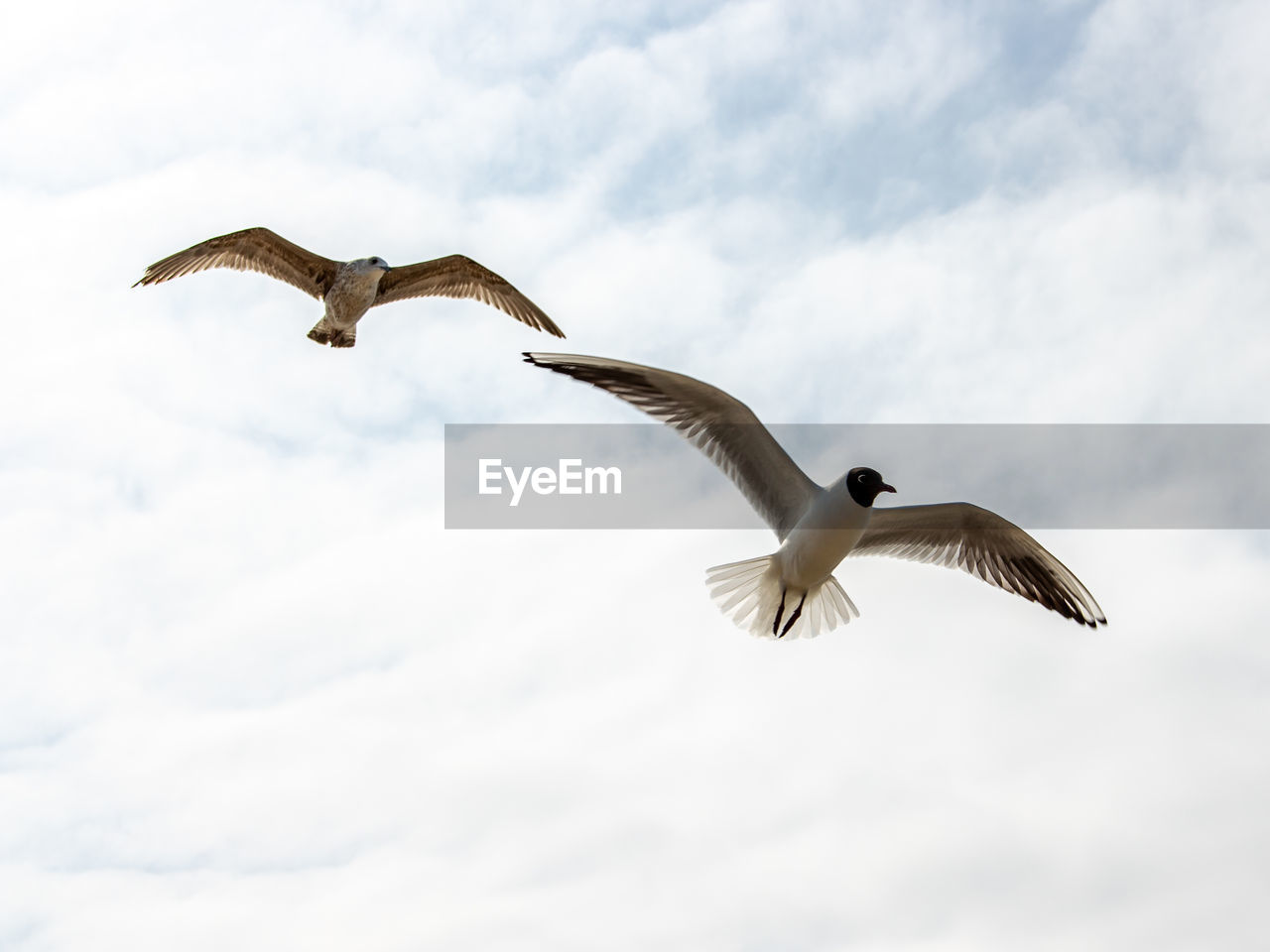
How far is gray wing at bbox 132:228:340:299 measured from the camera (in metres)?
12.3

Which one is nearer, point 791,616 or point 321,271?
point 791,616

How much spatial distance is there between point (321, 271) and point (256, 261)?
0.66m

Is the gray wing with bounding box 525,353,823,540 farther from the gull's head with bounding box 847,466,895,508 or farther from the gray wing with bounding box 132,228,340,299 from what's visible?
the gray wing with bounding box 132,228,340,299

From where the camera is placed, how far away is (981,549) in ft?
29.5

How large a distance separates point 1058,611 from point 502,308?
6811 mm

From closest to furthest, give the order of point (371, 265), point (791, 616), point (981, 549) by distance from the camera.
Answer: point (791, 616) < point (981, 549) < point (371, 265)

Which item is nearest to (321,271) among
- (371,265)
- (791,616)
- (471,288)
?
(371,265)

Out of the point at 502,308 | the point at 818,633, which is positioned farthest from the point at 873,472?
the point at 502,308

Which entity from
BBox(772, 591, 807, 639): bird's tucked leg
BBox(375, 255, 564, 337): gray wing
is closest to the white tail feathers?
BBox(772, 591, 807, 639): bird's tucked leg

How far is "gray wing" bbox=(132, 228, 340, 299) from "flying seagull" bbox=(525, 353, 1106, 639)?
Result: 567cm

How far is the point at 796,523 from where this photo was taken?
27.2 ft

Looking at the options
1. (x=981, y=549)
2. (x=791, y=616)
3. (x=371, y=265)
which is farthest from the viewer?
(x=371, y=265)

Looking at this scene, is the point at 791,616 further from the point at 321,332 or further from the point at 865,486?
the point at 321,332

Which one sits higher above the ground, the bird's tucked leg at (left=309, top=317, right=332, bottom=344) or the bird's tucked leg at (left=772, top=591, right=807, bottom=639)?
the bird's tucked leg at (left=309, top=317, right=332, bottom=344)
